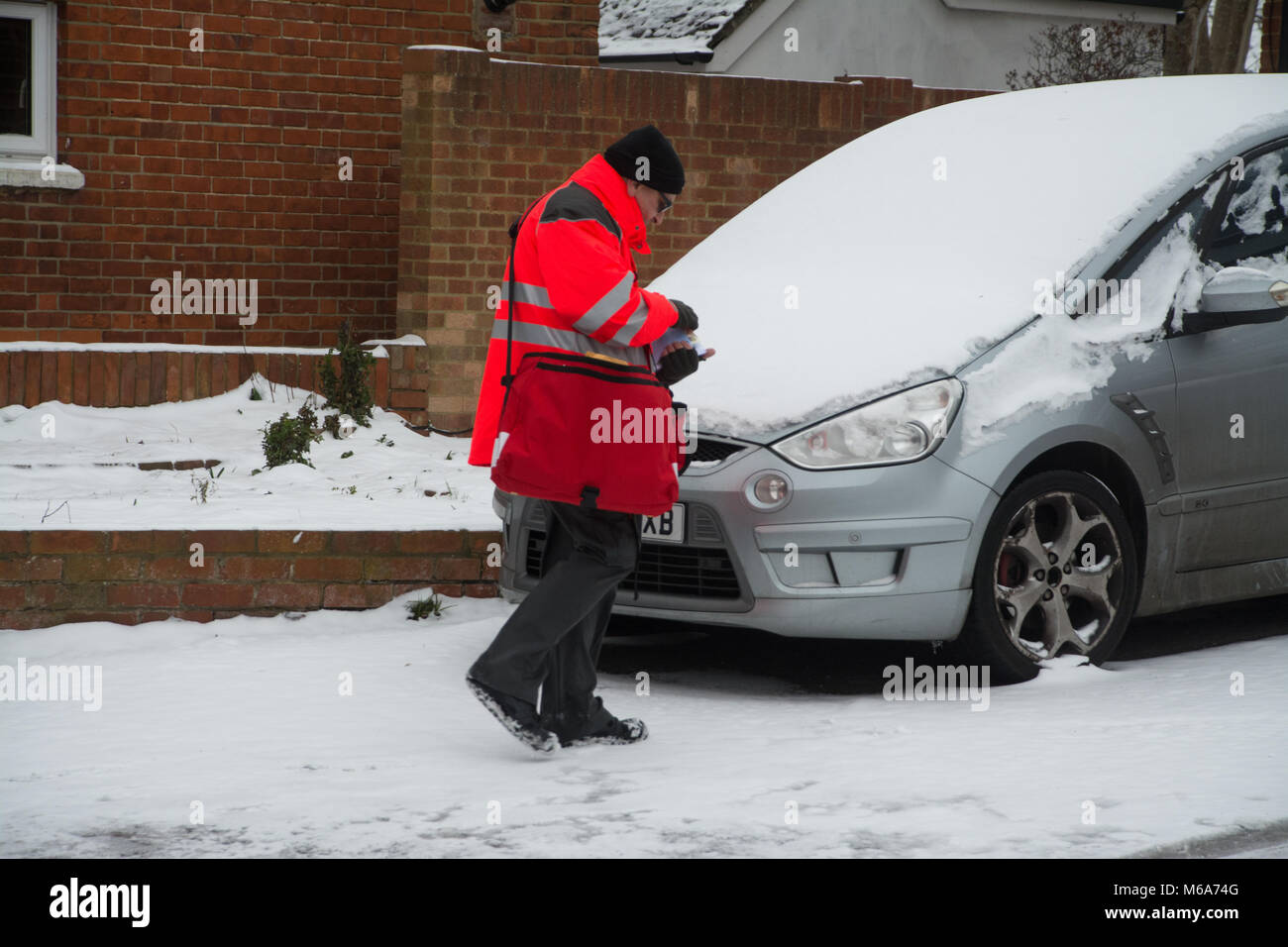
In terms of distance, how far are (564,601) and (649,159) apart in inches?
46.3

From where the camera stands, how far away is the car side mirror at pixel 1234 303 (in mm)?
5508

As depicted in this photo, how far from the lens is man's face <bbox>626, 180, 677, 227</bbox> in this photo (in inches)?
182

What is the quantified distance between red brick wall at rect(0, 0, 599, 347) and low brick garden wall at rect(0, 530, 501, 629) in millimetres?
4575

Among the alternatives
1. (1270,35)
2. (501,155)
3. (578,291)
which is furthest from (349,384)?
(1270,35)

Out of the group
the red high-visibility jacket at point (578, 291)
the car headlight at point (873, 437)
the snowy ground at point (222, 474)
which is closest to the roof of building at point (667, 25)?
the snowy ground at point (222, 474)

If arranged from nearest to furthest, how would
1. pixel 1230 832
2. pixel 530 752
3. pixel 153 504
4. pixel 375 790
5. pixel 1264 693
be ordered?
pixel 1230 832, pixel 375 790, pixel 530 752, pixel 1264 693, pixel 153 504

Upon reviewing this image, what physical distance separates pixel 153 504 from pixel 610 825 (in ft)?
11.3

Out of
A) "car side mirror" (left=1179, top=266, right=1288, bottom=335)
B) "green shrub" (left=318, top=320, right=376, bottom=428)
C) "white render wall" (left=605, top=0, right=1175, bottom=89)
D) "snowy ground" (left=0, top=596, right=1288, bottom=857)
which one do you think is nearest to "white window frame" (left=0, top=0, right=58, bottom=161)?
"green shrub" (left=318, top=320, right=376, bottom=428)

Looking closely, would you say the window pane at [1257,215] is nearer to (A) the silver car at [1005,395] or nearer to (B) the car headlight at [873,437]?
(A) the silver car at [1005,395]

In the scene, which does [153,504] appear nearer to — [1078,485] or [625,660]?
[625,660]

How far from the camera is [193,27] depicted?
1039cm

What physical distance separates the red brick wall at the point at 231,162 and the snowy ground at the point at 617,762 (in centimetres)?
480

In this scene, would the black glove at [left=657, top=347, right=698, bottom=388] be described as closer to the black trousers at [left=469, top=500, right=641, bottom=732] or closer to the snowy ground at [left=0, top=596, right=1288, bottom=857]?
the black trousers at [left=469, top=500, right=641, bottom=732]

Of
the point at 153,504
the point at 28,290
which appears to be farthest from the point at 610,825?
the point at 28,290
